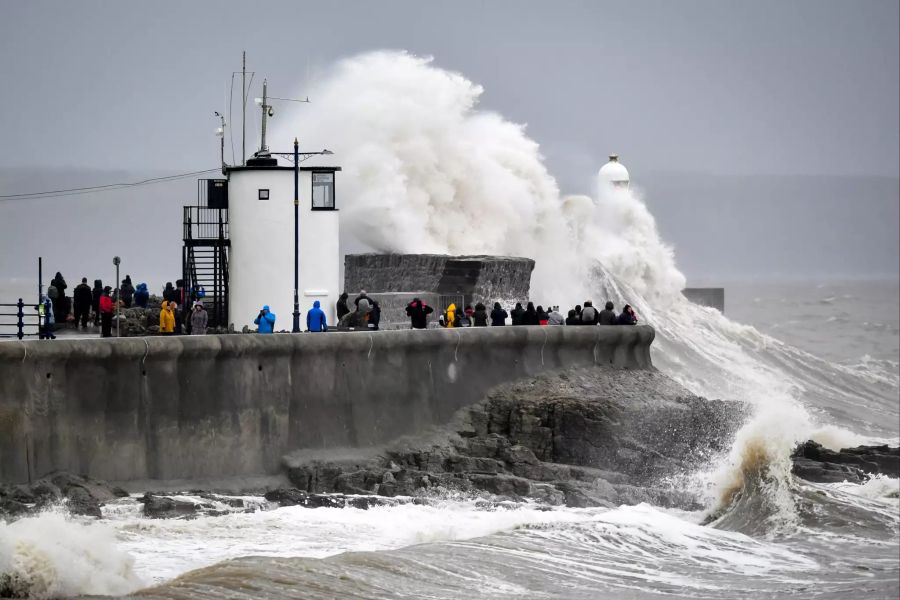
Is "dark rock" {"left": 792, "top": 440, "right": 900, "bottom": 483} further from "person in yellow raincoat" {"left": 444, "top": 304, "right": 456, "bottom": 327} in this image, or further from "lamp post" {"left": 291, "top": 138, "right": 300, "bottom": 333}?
"lamp post" {"left": 291, "top": 138, "right": 300, "bottom": 333}

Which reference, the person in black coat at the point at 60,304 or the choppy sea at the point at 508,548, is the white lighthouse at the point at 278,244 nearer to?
the person in black coat at the point at 60,304

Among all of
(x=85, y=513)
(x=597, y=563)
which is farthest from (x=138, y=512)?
(x=597, y=563)

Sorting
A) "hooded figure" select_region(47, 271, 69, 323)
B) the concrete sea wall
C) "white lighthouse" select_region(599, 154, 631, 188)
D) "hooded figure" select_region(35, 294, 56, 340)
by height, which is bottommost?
the concrete sea wall

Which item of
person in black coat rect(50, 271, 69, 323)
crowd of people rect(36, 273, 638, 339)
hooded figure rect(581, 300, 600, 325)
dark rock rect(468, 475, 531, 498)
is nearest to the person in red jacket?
crowd of people rect(36, 273, 638, 339)

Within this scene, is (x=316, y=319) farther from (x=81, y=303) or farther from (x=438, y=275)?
(x=438, y=275)

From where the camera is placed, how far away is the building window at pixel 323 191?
24062 mm

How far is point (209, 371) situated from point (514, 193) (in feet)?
53.7

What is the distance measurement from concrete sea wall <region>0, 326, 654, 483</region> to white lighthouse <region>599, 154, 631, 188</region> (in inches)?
975

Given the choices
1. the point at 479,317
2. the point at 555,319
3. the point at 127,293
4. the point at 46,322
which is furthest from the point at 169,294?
the point at 555,319

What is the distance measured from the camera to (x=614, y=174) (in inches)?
1907

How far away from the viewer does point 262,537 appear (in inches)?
684

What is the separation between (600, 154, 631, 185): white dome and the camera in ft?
158

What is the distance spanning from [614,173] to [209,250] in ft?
82.0

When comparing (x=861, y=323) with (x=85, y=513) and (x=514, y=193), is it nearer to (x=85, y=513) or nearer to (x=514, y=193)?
(x=514, y=193)
